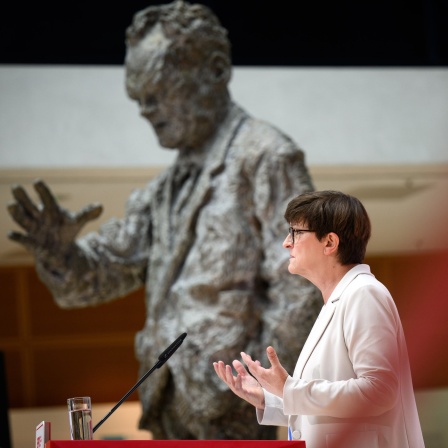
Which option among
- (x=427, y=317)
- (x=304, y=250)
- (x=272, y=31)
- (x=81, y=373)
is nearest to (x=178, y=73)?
(x=304, y=250)

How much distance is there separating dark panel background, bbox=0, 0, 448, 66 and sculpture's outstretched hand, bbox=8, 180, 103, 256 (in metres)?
2.73

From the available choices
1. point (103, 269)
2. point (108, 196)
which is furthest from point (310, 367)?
point (108, 196)

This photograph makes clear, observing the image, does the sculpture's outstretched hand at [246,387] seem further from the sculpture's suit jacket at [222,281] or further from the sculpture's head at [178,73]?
the sculpture's head at [178,73]

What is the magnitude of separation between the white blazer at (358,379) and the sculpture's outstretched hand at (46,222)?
1.96 meters

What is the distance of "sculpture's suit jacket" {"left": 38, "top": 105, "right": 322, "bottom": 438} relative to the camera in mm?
3723

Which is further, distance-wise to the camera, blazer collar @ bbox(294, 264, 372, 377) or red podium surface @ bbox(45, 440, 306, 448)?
blazer collar @ bbox(294, 264, 372, 377)

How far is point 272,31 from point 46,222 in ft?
10.1

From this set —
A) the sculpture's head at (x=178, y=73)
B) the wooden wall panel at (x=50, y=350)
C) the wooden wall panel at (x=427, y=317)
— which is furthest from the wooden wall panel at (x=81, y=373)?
the wooden wall panel at (x=427, y=317)

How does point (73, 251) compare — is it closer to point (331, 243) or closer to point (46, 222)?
point (46, 222)

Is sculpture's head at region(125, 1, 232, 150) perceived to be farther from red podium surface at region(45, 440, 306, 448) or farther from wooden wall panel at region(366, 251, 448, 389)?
wooden wall panel at region(366, 251, 448, 389)

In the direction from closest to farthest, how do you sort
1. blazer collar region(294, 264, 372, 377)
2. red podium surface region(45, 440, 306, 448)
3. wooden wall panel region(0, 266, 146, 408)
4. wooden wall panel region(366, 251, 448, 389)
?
1. wooden wall panel region(366, 251, 448, 389)
2. red podium surface region(45, 440, 306, 448)
3. blazer collar region(294, 264, 372, 377)
4. wooden wall panel region(0, 266, 146, 408)

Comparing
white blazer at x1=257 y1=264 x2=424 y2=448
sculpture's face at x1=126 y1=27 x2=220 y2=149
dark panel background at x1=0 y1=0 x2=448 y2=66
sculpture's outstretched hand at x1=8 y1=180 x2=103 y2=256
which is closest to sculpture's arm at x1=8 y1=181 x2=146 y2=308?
sculpture's outstretched hand at x1=8 y1=180 x2=103 y2=256

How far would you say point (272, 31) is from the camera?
21.7 ft

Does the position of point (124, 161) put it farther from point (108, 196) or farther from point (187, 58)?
point (187, 58)
